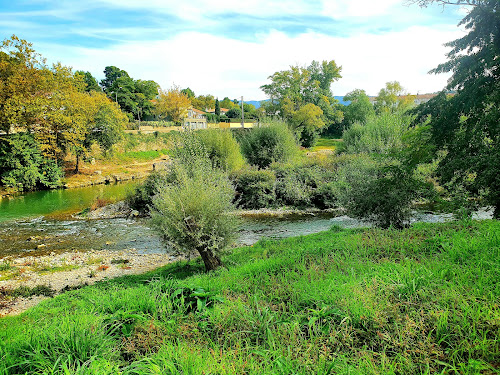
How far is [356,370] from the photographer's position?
2514 millimetres

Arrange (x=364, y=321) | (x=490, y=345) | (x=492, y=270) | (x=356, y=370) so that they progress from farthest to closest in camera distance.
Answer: (x=492, y=270)
(x=364, y=321)
(x=490, y=345)
(x=356, y=370)

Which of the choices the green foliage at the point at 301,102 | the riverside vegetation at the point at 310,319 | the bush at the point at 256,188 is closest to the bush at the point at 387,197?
the riverside vegetation at the point at 310,319

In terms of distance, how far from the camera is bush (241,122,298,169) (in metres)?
31.7

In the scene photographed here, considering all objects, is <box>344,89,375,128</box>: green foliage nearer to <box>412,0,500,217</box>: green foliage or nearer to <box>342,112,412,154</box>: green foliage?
<box>342,112,412,154</box>: green foliage

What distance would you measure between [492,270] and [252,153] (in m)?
29.8

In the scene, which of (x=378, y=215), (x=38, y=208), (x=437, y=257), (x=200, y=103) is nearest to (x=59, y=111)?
(x=38, y=208)

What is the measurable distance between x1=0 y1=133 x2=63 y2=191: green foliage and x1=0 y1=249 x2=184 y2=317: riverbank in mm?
21936

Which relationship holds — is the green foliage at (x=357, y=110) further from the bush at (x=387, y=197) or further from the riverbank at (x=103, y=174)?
the bush at (x=387, y=197)

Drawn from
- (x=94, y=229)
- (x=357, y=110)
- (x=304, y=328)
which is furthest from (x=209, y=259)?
(x=357, y=110)

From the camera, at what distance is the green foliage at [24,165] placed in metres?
32.4

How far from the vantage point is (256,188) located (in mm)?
26062

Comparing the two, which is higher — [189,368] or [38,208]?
[189,368]

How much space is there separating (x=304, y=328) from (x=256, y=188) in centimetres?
2274

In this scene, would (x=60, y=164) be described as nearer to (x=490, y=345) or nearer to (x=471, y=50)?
(x=471, y=50)
